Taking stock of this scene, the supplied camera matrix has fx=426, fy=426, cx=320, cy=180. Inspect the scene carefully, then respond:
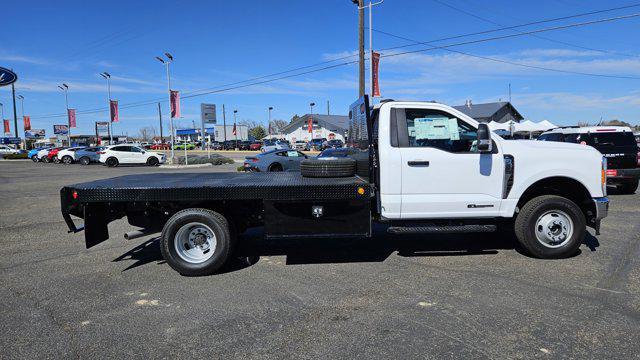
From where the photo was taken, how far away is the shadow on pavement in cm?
609

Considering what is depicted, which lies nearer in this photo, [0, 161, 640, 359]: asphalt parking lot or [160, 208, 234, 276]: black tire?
[0, 161, 640, 359]: asphalt parking lot

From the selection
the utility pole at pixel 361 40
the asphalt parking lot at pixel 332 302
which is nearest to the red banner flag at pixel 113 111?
the utility pole at pixel 361 40

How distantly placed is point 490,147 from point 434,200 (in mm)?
977

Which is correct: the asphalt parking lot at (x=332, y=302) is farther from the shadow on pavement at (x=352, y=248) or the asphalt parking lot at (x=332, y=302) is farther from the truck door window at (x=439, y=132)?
the truck door window at (x=439, y=132)

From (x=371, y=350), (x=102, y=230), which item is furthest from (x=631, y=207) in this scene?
(x=102, y=230)

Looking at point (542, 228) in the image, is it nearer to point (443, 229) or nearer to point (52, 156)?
point (443, 229)

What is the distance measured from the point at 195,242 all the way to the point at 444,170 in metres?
3.36

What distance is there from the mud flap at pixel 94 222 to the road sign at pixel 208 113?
36.3 meters

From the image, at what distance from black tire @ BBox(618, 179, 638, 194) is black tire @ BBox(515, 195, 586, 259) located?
814 centimetres

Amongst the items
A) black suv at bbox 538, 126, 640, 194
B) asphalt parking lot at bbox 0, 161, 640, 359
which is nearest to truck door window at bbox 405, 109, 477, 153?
asphalt parking lot at bbox 0, 161, 640, 359

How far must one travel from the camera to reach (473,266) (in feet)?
18.4

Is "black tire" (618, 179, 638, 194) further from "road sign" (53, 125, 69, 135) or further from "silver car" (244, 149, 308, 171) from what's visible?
"road sign" (53, 125, 69, 135)

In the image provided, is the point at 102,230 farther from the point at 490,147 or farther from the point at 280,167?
the point at 280,167

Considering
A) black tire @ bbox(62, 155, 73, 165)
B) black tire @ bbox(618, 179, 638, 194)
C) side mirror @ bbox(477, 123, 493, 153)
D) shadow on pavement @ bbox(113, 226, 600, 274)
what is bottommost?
shadow on pavement @ bbox(113, 226, 600, 274)
